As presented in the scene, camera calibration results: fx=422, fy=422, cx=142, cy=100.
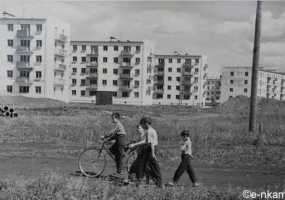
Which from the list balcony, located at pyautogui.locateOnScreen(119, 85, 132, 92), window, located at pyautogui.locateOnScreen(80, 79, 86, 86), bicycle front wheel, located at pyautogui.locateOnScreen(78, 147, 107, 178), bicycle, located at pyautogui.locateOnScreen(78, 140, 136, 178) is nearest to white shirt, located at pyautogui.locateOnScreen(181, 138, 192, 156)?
bicycle, located at pyautogui.locateOnScreen(78, 140, 136, 178)

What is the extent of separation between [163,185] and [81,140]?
9440 millimetres

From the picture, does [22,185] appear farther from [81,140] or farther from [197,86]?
[197,86]

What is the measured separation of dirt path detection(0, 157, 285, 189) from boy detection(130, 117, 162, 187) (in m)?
0.93

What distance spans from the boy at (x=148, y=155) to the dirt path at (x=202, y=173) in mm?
925

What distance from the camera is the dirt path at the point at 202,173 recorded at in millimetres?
9672

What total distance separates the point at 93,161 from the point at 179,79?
90027mm

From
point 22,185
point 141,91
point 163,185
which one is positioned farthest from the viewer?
point 141,91

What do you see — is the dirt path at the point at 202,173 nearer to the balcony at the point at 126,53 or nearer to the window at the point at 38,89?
the window at the point at 38,89

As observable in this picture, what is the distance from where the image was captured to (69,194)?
7.60 meters

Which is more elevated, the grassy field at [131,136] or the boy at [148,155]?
the boy at [148,155]

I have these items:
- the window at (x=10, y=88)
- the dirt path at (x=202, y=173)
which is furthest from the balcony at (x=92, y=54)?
the dirt path at (x=202, y=173)

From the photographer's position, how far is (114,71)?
3270 inches

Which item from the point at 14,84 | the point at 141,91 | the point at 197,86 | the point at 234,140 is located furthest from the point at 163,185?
the point at 197,86

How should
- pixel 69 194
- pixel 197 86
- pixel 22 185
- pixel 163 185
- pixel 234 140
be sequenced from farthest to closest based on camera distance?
pixel 197 86
pixel 234 140
pixel 163 185
pixel 22 185
pixel 69 194
